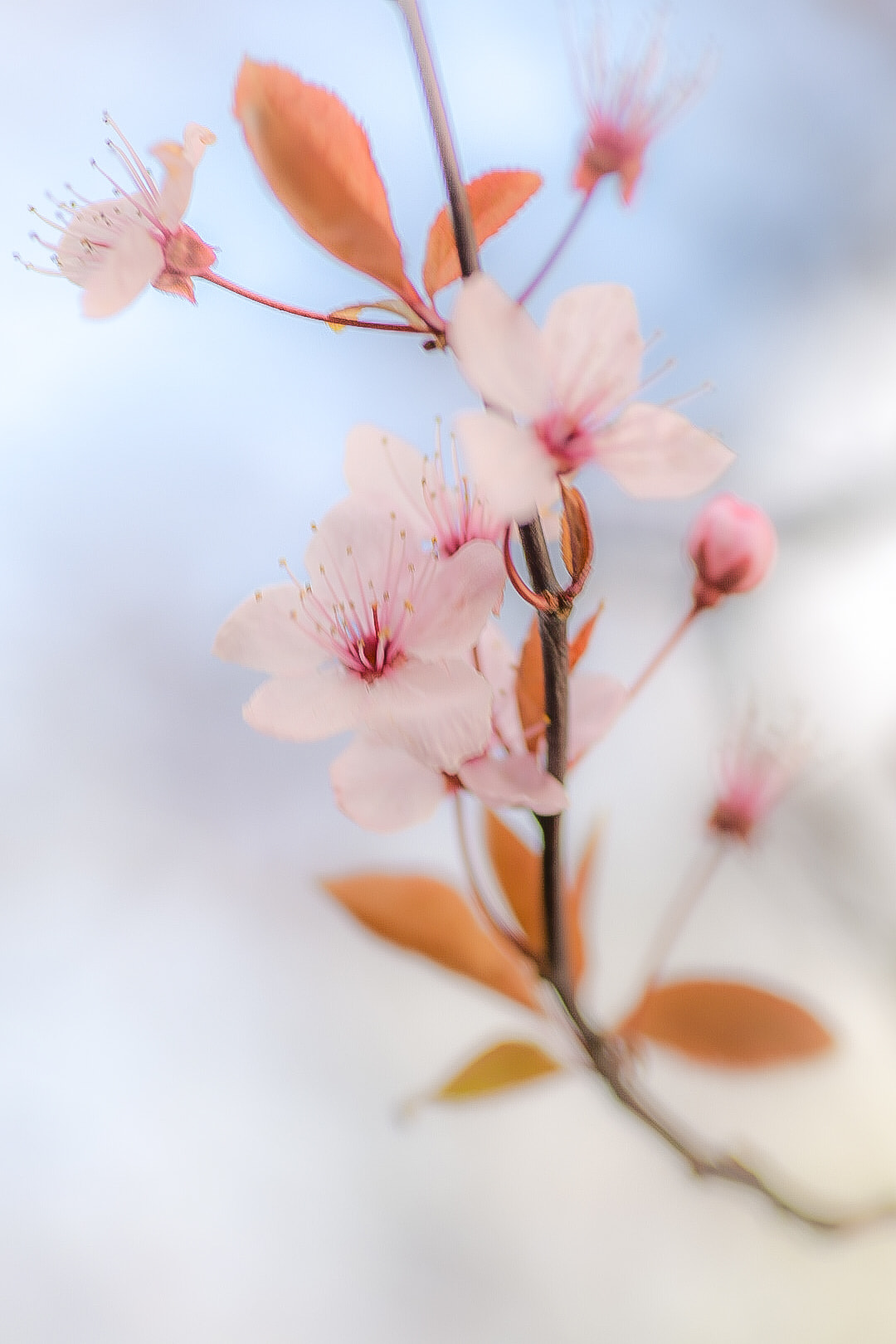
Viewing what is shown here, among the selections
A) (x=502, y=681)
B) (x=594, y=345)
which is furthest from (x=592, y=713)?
(x=594, y=345)

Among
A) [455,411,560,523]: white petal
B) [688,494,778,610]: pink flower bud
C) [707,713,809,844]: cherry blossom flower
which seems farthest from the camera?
[707,713,809,844]: cherry blossom flower

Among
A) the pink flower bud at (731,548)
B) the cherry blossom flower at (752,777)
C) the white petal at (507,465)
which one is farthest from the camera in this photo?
the cherry blossom flower at (752,777)

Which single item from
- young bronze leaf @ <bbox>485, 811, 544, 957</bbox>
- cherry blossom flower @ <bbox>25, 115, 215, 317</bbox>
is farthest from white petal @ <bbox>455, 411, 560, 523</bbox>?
young bronze leaf @ <bbox>485, 811, 544, 957</bbox>

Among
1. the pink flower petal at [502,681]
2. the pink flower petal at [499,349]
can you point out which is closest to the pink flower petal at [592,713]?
the pink flower petal at [502,681]

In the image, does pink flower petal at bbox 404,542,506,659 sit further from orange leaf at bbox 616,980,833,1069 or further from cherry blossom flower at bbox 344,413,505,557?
orange leaf at bbox 616,980,833,1069

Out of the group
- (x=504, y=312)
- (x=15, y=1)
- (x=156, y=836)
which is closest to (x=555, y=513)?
(x=504, y=312)

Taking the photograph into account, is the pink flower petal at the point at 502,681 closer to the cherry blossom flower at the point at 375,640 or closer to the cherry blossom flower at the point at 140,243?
the cherry blossom flower at the point at 375,640

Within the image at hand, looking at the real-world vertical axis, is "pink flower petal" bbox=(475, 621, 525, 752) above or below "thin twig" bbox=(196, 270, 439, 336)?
below
